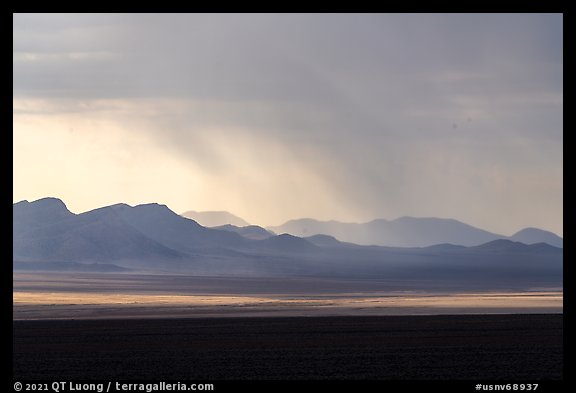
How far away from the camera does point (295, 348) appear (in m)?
38.9

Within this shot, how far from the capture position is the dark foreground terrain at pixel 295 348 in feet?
106

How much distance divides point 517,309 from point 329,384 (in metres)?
34.9

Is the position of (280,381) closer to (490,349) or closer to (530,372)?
(530,372)

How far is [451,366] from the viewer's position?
3347cm

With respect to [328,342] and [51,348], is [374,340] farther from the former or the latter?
[51,348]

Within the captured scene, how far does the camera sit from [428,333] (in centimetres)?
4453

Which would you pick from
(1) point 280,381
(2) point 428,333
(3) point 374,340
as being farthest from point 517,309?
(1) point 280,381

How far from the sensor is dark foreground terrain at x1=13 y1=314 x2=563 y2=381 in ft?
106

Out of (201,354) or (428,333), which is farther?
(428,333)

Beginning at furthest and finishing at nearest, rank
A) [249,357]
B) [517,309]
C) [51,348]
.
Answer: [517,309] → [51,348] → [249,357]

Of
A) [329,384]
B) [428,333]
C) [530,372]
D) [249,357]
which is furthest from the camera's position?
[428,333]
